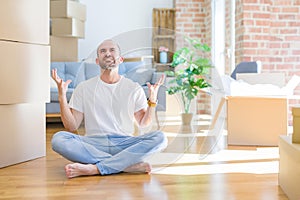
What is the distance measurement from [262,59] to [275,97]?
61.6 inches

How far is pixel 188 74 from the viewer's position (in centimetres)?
328

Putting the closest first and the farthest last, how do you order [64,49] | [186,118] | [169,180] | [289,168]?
[289,168] → [169,180] → [186,118] → [64,49]

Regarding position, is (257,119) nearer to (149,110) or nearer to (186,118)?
(186,118)

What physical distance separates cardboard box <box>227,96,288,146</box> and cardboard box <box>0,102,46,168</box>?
1.39 meters

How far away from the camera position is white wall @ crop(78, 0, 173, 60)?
669 cm

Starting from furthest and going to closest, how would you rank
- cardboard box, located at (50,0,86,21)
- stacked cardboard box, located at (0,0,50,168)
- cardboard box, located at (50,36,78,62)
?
cardboard box, located at (50,36,78,62), cardboard box, located at (50,0,86,21), stacked cardboard box, located at (0,0,50,168)

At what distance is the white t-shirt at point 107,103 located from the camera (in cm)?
244

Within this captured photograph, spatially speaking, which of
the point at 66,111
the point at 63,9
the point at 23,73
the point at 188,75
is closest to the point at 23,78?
the point at 23,73

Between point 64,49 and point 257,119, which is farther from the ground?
point 64,49

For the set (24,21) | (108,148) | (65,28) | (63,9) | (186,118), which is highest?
(63,9)

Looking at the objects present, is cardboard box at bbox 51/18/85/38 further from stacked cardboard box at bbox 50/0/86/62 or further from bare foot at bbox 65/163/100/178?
bare foot at bbox 65/163/100/178

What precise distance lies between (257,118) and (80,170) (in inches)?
62.8

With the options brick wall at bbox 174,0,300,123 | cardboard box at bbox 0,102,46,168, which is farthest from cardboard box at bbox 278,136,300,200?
brick wall at bbox 174,0,300,123

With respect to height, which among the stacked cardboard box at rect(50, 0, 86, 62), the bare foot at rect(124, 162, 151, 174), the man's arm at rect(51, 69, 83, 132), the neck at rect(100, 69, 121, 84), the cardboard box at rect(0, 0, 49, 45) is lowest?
the bare foot at rect(124, 162, 151, 174)
